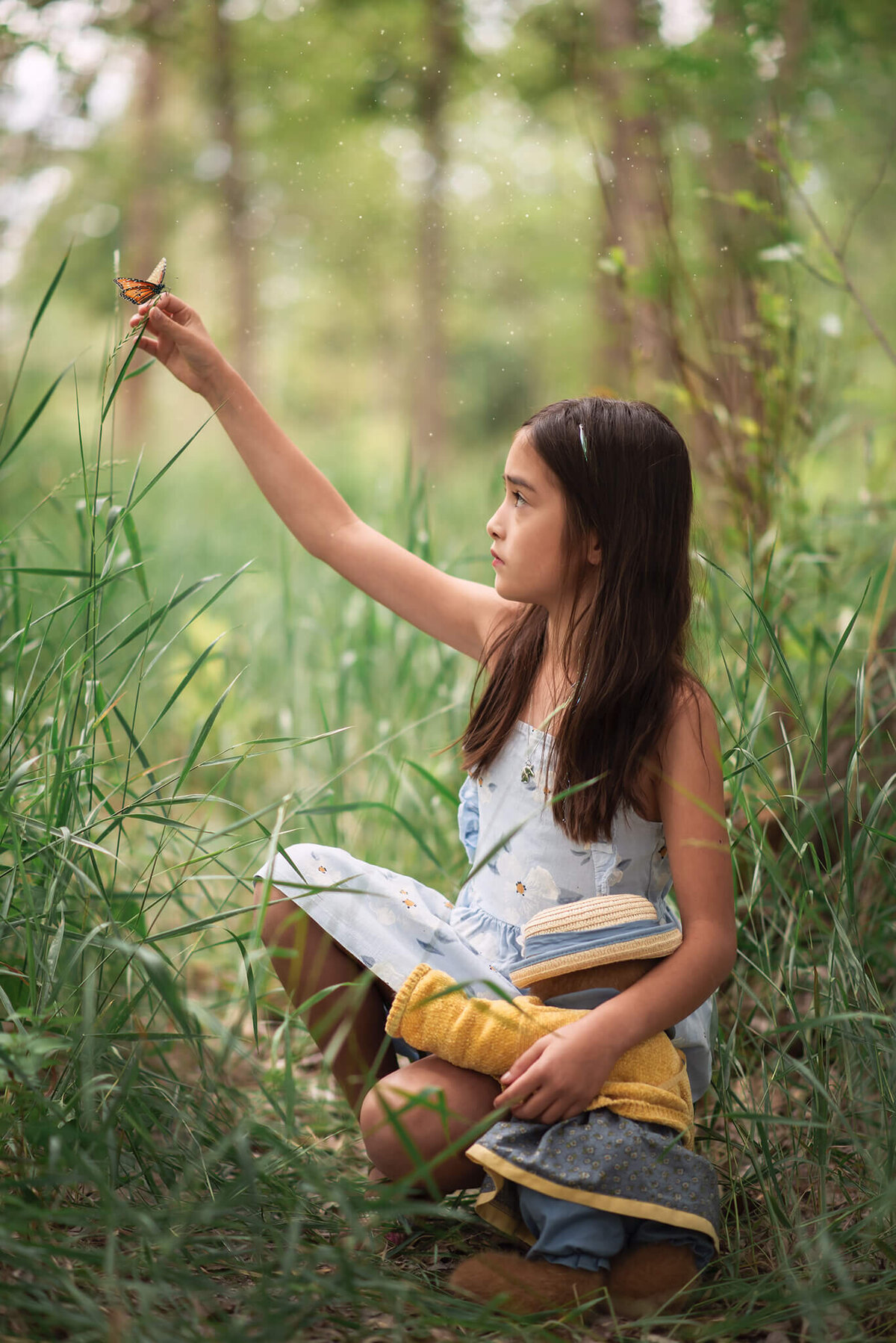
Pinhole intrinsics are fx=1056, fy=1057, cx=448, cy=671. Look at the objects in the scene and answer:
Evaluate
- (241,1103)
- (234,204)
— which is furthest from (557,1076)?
(234,204)

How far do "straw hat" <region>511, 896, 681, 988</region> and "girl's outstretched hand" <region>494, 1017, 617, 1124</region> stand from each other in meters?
0.09

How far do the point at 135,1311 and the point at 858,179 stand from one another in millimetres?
8779

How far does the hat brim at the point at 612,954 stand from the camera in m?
1.11

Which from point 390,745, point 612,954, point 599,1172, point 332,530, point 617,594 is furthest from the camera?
point 390,745

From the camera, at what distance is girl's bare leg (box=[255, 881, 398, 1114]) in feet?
4.01

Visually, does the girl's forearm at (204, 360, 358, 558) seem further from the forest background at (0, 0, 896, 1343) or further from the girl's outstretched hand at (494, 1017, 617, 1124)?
the girl's outstretched hand at (494, 1017, 617, 1124)

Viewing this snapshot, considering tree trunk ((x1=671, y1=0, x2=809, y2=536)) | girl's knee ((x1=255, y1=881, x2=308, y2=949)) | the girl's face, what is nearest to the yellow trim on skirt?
girl's knee ((x1=255, y1=881, x2=308, y2=949))

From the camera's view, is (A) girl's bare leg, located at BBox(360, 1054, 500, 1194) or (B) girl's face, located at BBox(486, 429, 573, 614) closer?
(A) girl's bare leg, located at BBox(360, 1054, 500, 1194)

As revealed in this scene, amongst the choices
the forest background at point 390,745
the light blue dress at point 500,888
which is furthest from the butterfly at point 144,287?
the light blue dress at point 500,888

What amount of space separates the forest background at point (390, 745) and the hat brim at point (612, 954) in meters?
0.16

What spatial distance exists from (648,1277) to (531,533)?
785mm

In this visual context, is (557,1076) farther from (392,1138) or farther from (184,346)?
(184,346)

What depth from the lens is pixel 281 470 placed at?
55.5 inches

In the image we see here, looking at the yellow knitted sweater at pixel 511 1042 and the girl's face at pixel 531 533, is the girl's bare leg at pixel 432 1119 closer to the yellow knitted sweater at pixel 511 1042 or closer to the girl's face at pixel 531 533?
the yellow knitted sweater at pixel 511 1042
